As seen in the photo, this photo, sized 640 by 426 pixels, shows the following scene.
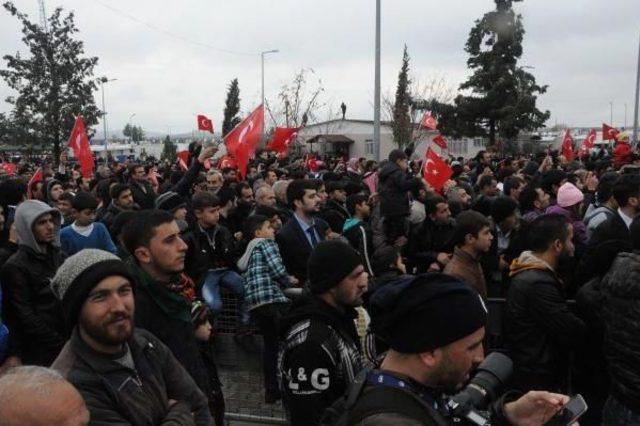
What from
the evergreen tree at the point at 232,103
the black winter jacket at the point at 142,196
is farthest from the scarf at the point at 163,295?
the evergreen tree at the point at 232,103

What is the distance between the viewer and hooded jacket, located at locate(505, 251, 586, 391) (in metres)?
Result: 3.98

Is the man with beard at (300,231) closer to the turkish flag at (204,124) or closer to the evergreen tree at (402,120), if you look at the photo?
the turkish flag at (204,124)

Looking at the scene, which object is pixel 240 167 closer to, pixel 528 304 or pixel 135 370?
pixel 528 304

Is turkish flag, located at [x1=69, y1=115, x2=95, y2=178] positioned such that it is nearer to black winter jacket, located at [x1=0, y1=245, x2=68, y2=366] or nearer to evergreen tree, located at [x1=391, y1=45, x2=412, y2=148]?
black winter jacket, located at [x1=0, y1=245, x2=68, y2=366]

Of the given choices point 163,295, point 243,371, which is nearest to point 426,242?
point 243,371

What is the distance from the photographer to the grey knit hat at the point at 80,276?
2664mm

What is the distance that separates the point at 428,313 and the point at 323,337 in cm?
105

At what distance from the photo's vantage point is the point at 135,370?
2.66 m

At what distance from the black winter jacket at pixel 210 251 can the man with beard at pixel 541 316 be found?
2411 millimetres

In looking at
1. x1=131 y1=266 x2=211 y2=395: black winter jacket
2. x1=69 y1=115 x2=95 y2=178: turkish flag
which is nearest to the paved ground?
x1=131 y1=266 x2=211 y2=395: black winter jacket

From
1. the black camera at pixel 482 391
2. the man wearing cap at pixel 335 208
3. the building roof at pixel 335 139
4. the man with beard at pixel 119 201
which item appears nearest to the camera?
the black camera at pixel 482 391

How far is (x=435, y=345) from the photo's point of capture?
2.03 metres

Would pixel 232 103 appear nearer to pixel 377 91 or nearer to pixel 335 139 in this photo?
pixel 335 139

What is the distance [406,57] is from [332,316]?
185 feet
